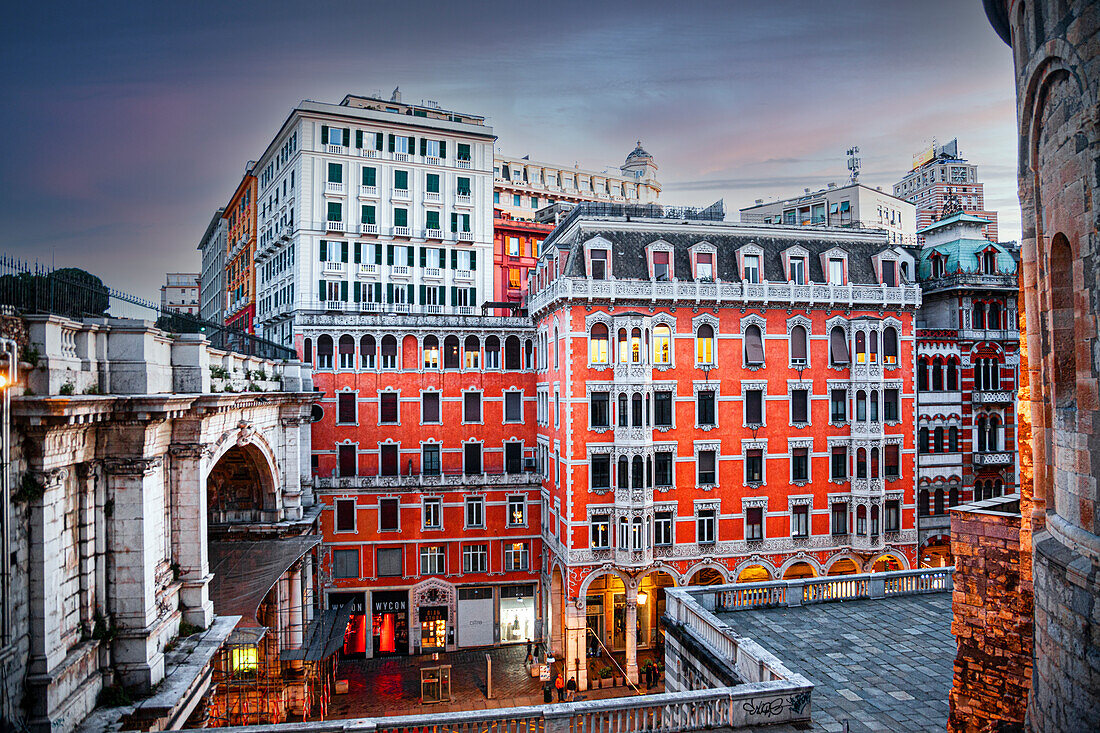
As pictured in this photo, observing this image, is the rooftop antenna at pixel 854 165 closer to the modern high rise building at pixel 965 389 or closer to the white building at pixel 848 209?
the white building at pixel 848 209

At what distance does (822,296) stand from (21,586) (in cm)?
3767

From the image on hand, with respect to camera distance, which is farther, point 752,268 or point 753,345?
point 752,268

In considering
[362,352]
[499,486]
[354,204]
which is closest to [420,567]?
[499,486]

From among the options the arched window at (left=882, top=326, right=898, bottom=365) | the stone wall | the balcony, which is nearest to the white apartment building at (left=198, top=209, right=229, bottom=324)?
the arched window at (left=882, top=326, right=898, bottom=365)

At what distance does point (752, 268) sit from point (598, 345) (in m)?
10.1

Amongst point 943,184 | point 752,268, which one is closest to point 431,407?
point 752,268

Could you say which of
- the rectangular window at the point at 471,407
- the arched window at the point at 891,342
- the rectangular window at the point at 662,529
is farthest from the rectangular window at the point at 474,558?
the arched window at the point at 891,342

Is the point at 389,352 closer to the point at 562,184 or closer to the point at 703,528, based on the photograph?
the point at 703,528

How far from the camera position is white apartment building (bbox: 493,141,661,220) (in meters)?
77.9

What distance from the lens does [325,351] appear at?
42.9 metres

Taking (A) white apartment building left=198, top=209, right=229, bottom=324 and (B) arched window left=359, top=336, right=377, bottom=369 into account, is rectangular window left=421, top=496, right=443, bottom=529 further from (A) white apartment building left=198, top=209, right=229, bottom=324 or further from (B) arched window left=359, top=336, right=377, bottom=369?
(A) white apartment building left=198, top=209, right=229, bottom=324

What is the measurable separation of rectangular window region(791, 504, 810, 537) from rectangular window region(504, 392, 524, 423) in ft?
55.6

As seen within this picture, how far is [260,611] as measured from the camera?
30219 mm

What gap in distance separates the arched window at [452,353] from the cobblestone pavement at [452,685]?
16965 mm
